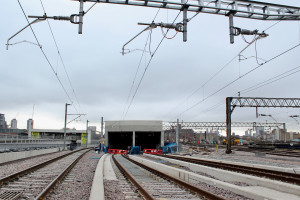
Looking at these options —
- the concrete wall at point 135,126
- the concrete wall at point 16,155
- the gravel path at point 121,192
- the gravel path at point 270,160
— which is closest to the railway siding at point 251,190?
the gravel path at point 121,192

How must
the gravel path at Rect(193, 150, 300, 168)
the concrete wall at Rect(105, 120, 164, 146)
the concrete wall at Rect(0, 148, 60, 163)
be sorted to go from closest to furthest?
1. the gravel path at Rect(193, 150, 300, 168)
2. the concrete wall at Rect(0, 148, 60, 163)
3. the concrete wall at Rect(105, 120, 164, 146)

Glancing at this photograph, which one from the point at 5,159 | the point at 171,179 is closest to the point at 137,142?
the point at 5,159

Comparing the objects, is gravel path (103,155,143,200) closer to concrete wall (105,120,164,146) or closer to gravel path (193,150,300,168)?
gravel path (193,150,300,168)

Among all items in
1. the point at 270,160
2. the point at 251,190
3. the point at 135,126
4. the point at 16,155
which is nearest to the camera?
the point at 251,190

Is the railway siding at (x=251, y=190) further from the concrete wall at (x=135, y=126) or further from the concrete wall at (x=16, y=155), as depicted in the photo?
the concrete wall at (x=135, y=126)

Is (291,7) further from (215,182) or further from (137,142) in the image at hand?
(137,142)

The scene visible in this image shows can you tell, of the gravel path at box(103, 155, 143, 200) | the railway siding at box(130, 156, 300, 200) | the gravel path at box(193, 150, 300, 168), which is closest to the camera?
the railway siding at box(130, 156, 300, 200)

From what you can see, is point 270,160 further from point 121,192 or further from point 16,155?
point 16,155

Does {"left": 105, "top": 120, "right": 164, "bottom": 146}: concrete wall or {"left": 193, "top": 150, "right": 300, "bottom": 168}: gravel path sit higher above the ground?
{"left": 105, "top": 120, "right": 164, "bottom": 146}: concrete wall

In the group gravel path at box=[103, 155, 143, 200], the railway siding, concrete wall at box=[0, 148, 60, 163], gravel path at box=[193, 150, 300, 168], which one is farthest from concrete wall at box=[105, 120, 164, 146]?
gravel path at box=[103, 155, 143, 200]

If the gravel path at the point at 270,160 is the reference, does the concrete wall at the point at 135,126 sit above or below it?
above

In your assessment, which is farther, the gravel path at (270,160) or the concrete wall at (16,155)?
the concrete wall at (16,155)

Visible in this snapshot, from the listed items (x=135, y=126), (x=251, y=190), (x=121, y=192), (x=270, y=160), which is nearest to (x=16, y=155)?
(x=121, y=192)

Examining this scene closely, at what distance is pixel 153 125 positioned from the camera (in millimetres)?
55062
